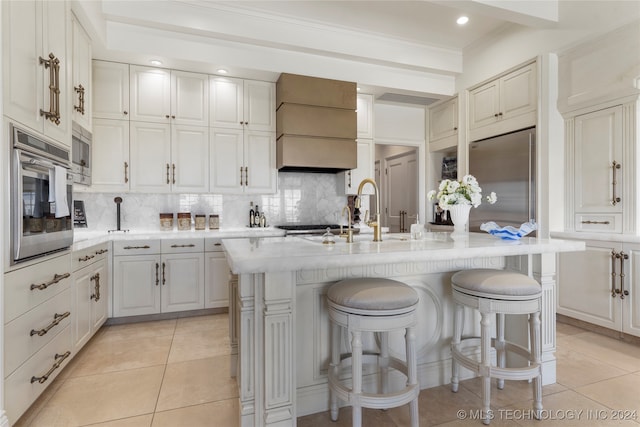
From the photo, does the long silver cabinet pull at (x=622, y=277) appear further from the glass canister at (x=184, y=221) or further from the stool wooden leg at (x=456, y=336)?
the glass canister at (x=184, y=221)

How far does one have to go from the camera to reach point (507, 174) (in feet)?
11.9

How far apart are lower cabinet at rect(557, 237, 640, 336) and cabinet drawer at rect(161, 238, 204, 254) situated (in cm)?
357

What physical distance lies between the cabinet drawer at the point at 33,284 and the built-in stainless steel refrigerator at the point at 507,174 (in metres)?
3.95

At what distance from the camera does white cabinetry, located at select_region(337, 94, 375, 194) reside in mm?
4297

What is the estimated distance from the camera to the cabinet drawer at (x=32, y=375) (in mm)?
1542

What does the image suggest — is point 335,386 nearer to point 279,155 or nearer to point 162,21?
point 279,155

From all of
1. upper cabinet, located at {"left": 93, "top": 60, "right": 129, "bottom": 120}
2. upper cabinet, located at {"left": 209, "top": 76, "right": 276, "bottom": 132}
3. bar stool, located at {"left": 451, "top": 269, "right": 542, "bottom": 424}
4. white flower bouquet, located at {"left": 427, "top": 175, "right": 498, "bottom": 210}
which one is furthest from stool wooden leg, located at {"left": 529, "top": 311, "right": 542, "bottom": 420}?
upper cabinet, located at {"left": 93, "top": 60, "right": 129, "bottom": 120}

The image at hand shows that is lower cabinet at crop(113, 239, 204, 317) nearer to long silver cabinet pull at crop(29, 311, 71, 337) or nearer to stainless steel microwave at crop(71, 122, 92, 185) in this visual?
→ stainless steel microwave at crop(71, 122, 92, 185)

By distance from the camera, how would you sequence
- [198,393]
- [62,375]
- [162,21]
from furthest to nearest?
1. [162,21]
2. [62,375]
3. [198,393]

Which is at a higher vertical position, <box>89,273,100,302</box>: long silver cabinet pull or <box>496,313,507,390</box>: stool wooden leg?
<box>89,273,100,302</box>: long silver cabinet pull

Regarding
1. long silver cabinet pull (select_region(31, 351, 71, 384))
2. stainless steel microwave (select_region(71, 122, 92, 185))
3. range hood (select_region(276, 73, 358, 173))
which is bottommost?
long silver cabinet pull (select_region(31, 351, 71, 384))

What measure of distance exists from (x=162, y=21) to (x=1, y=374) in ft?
9.90

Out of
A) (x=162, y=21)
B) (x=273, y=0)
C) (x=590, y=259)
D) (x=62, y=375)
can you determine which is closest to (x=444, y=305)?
(x=590, y=259)

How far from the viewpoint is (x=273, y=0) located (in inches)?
126
